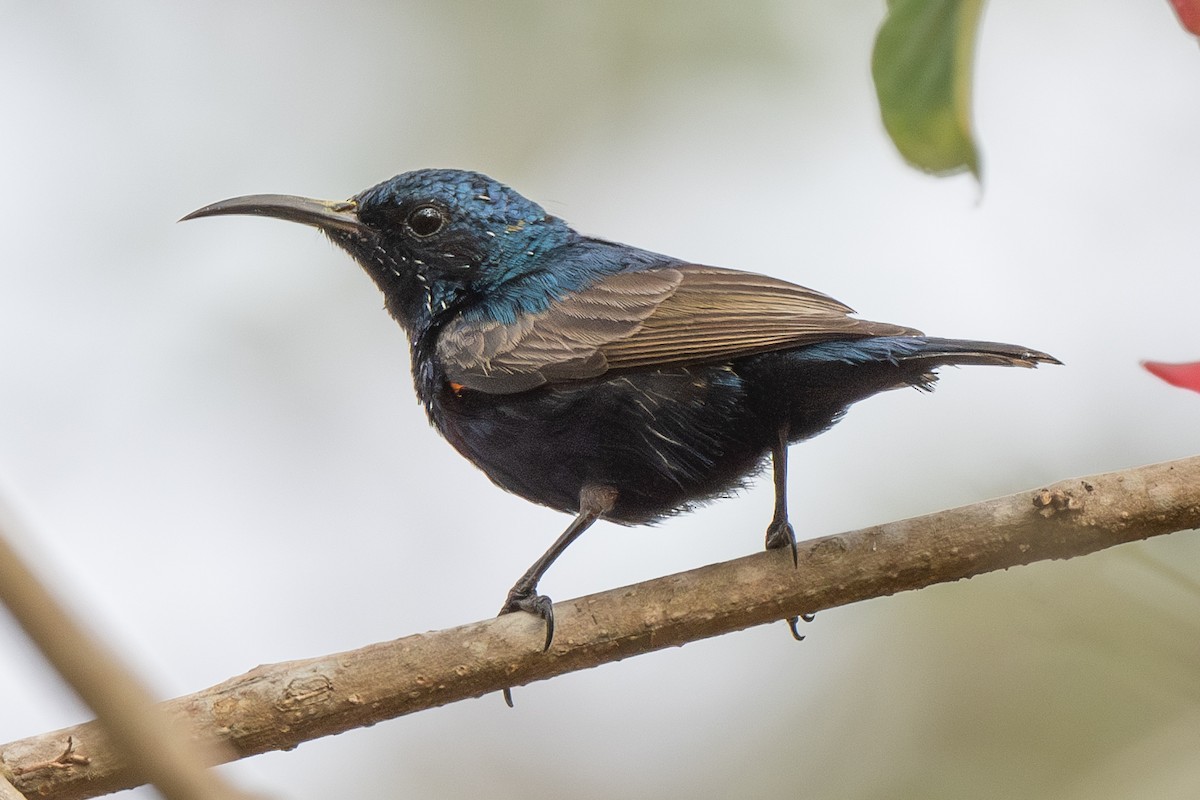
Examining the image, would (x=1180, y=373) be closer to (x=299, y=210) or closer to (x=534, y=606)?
(x=534, y=606)

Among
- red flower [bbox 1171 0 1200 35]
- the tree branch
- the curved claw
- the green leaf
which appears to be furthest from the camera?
the curved claw

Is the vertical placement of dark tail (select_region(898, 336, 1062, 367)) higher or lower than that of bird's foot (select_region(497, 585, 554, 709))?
higher

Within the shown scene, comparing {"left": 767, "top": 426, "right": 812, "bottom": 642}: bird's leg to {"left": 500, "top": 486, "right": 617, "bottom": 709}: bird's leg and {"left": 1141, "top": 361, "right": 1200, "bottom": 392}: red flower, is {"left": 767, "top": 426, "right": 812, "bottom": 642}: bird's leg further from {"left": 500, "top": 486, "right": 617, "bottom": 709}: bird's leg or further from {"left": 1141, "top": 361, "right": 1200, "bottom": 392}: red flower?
{"left": 1141, "top": 361, "right": 1200, "bottom": 392}: red flower

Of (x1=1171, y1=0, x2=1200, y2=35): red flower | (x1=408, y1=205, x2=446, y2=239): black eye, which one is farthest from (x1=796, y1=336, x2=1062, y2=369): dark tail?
(x1=408, y1=205, x2=446, y2=239): black eye

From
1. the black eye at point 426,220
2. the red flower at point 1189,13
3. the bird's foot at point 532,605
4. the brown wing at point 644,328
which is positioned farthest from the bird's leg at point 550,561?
the red flower at point 1189,13

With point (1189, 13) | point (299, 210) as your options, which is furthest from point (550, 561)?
point (1189, 13)

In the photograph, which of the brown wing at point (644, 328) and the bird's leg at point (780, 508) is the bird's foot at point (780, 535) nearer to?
the bird's leg at point (780, 508)

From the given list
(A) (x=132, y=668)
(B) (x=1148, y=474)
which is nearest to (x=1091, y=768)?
(B) (x=1148, y=474)
